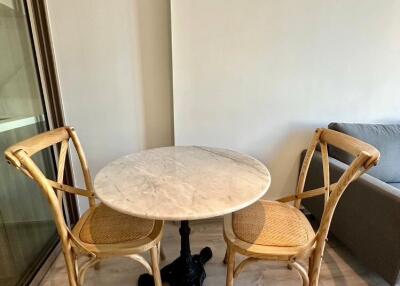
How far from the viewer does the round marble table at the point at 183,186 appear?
89cm

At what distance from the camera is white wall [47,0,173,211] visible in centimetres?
161

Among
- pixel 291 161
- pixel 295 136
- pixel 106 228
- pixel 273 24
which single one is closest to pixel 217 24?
pixel 273 24

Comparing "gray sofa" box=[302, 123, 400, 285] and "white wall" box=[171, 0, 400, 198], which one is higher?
"white wall" box=[171, 0, 400, 198]

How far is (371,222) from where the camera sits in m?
→ 1.36

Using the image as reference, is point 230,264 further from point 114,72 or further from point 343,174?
point 114,72

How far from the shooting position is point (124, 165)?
127 cm

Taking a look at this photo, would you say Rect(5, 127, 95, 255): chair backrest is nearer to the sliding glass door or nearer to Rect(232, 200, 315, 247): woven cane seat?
the sliding glass door

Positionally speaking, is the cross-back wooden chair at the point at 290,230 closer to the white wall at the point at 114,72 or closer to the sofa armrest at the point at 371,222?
the sofa armrest at the point at 371,222

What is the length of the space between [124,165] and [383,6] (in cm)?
204

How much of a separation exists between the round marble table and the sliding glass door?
69 centimetres

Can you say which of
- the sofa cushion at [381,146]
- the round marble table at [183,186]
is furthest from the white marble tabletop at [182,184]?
the sofa cushion at [381,146]

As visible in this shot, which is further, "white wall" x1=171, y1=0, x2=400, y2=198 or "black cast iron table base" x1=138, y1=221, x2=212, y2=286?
Result: "white wall" x1=171, y1=0, x2=400, y2=198

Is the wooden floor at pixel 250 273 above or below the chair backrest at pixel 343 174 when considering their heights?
below

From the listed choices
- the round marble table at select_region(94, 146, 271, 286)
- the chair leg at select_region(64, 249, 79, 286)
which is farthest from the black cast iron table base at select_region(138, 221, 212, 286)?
the chair leg at select_region(64, 249, 79, 286)
